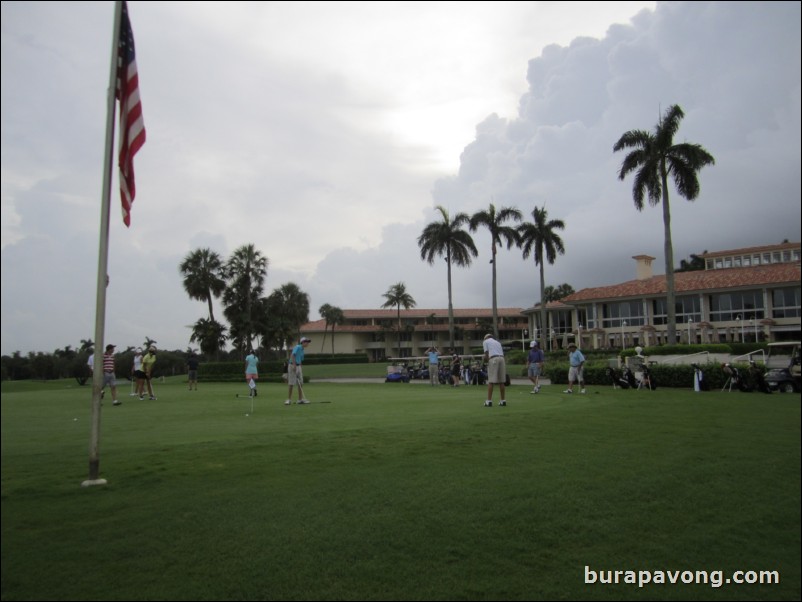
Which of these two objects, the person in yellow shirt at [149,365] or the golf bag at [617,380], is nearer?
the person in yellow shirt at [149,365]

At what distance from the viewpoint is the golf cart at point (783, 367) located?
16594 mm

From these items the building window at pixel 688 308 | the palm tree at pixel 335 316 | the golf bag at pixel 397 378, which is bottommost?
the golf bag at pixel 397 378

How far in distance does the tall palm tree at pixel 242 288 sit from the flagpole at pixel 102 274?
45.9 metres

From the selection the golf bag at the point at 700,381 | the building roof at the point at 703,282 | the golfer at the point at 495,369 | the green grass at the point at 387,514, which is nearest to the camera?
the green grass at the point at 387,514

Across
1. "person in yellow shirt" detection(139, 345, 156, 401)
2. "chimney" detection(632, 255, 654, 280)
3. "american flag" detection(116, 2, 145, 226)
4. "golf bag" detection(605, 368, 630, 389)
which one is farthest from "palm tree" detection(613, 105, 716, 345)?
"american flag" detection(116, 2, 145, 226)

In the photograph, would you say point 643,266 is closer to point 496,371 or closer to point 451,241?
point 451,241

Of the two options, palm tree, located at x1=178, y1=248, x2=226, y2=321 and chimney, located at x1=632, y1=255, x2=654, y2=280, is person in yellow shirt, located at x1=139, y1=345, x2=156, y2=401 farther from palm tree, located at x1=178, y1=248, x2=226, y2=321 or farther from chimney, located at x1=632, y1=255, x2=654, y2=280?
chimney, located at x1=632, y1=255, x2=654, y2=280

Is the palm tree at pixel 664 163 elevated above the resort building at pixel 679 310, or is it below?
above

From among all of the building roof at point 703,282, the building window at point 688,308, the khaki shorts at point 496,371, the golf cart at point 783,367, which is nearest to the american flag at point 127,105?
the building roof at point 703,282

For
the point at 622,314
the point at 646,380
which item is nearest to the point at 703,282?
the point at 646,380

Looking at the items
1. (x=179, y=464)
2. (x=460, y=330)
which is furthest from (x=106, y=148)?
(x=460, y=330)

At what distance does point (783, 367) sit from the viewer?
17.9 m

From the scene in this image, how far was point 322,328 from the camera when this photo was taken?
95812 millimetres

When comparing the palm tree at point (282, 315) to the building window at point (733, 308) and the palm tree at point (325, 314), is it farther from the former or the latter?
the building window at point (733, 308)
